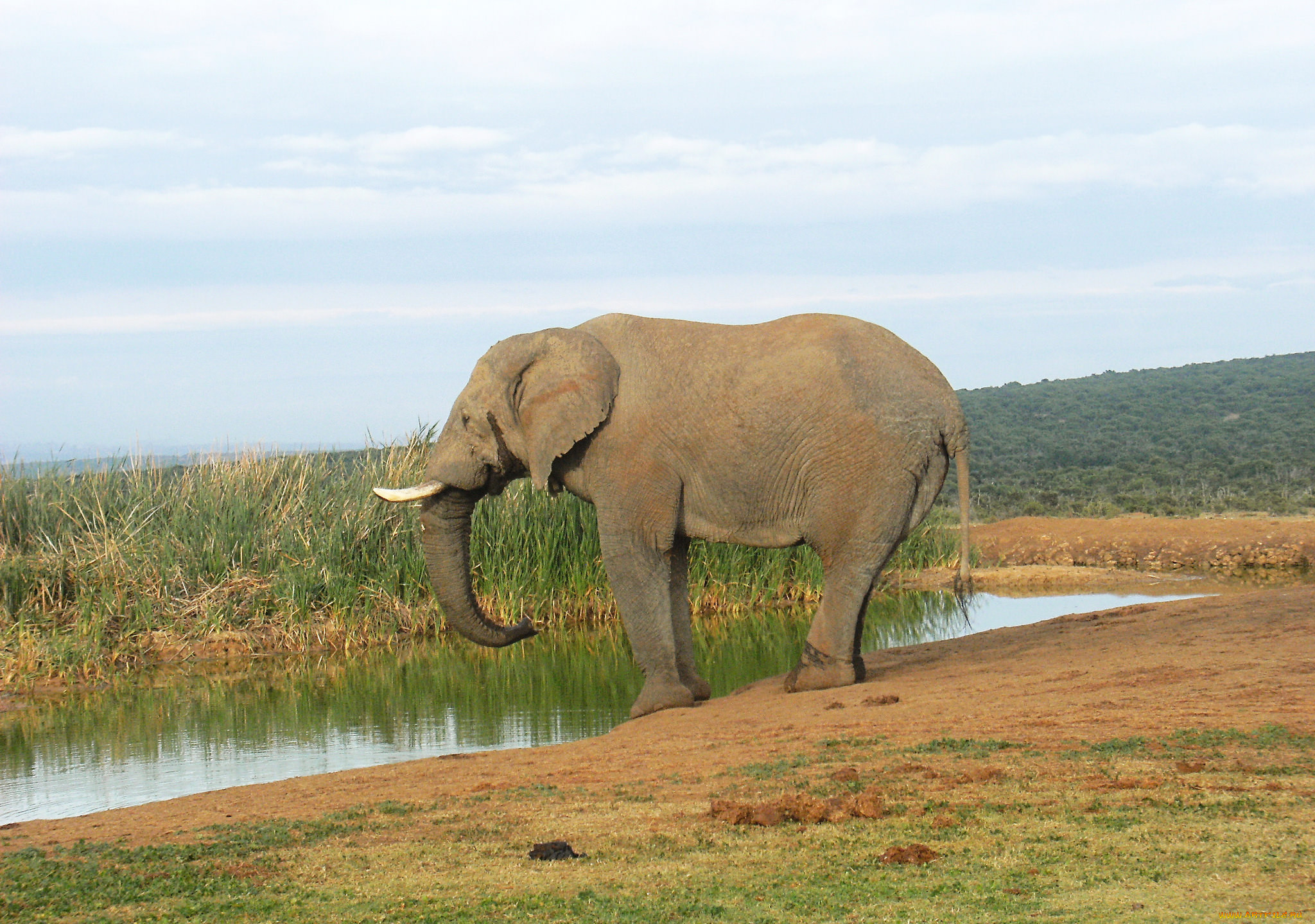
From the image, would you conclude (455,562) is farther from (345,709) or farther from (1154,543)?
(1154,543)

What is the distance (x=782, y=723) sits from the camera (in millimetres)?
8555

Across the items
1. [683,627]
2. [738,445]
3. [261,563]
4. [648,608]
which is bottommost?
[683,627]

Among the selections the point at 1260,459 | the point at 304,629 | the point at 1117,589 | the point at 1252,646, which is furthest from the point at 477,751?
the point at 1260,459

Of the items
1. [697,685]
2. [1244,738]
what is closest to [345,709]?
[697,685]

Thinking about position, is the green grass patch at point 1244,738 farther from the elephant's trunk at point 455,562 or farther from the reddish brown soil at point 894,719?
the elephant's trunk at point 455,562

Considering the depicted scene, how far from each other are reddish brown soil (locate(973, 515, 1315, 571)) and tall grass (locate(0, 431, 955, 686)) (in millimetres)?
7425

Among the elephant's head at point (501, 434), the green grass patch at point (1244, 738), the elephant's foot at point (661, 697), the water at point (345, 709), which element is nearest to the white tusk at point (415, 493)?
the elephant's head at point (501, 434)

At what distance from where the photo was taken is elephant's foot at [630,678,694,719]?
9836 mm

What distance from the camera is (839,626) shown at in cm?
977

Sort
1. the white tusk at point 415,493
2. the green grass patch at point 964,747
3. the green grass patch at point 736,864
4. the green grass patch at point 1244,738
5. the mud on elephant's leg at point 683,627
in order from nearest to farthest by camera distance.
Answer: the green grass patch at point 736,864 < the green grass patch at point 1244,738 < the green grass patch at point 964,747 < the mud on elephant's leg at point 683,627 < the white tusk at point 415,493

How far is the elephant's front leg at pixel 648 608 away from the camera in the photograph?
32.1 ft

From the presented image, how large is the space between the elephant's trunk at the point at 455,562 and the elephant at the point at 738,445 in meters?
0.92

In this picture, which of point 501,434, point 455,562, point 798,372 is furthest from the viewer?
point 455,562

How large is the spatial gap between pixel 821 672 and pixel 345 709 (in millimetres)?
4600
